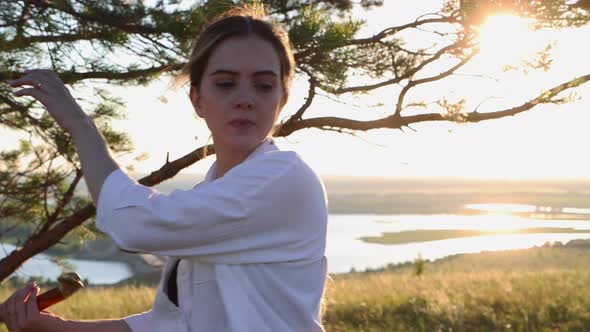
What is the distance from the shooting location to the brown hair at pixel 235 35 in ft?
4.24

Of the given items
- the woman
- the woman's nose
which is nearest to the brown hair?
the woman

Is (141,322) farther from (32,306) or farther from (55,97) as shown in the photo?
(55,97)

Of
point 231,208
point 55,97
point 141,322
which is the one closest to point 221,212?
point 231,208

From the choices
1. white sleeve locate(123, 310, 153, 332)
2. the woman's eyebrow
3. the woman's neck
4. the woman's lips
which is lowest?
white sleeve locate(123, 310, 153, 332)

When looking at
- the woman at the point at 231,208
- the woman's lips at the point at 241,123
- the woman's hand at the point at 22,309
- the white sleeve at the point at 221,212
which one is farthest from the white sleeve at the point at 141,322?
the woman's lips at the point at 241,123

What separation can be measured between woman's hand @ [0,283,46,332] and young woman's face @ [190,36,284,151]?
20.3 inches

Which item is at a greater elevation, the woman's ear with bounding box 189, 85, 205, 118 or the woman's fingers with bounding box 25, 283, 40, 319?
the woman's ear with bounding box 189, 85, 205, 118

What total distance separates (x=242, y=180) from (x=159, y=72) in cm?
253

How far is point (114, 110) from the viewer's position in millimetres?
4031

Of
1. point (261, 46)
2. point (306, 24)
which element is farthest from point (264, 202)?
point (306, 24)

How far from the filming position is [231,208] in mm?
1135

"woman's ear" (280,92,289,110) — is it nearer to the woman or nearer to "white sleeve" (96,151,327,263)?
the woman

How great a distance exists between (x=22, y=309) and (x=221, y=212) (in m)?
0.57

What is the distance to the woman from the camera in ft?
3.70
